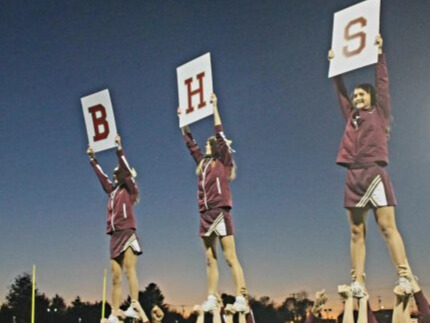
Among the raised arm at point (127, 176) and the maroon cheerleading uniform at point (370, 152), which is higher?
the raised arm at point (127, 176)

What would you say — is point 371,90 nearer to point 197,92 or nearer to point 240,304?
point 197,92

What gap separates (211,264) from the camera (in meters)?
6.30

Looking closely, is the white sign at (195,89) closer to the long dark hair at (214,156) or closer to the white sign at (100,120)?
the long dark hair at (214,156)

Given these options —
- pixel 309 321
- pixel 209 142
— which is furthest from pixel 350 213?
pixel 209 142

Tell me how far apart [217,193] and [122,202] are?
4.27ft

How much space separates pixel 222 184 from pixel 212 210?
0.24m

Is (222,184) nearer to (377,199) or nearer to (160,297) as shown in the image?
(377,199)

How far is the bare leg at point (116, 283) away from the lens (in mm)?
7098

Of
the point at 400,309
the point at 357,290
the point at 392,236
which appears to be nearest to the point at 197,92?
the point at 392,236

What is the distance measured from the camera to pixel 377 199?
16.8ft

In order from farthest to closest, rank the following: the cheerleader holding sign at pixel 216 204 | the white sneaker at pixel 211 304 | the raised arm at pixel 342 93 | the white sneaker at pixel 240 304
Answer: the cheerleader holding sign at pixel 216 204
the white sneaker at pixel 211 304
the white sneaker at pixel 240 304
the raised arm at pixel 342 93

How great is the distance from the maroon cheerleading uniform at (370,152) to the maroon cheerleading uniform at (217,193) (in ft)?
4.28

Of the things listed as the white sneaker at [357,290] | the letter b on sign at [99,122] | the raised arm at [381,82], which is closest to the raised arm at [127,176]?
the letter b on sign at [99,122]

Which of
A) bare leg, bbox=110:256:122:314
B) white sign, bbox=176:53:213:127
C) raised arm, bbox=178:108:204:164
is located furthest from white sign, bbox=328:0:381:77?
bare leg, bbox=110:256:122:314
